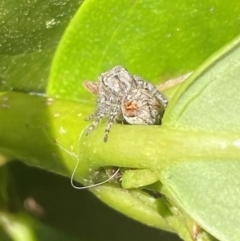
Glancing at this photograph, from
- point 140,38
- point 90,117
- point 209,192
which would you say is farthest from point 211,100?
point 140,38

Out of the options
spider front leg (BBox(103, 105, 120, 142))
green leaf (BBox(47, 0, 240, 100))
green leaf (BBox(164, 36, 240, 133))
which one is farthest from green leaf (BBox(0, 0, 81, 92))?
green leaf (BBox(164, 36, 240, 133))

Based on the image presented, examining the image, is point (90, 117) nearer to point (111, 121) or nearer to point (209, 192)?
point (111, 121)

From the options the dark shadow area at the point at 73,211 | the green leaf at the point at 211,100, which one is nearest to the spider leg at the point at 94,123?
the green leaf at the point at 211,100

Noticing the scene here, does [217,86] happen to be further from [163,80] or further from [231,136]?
[163,80]

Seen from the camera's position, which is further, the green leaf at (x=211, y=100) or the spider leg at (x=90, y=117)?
the spider leg at (x=90, y=117)

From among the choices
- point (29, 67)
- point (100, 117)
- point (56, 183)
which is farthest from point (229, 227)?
point (56, 183)

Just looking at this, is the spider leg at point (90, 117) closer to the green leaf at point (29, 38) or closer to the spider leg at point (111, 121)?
the spider leg at point (111, 121)
